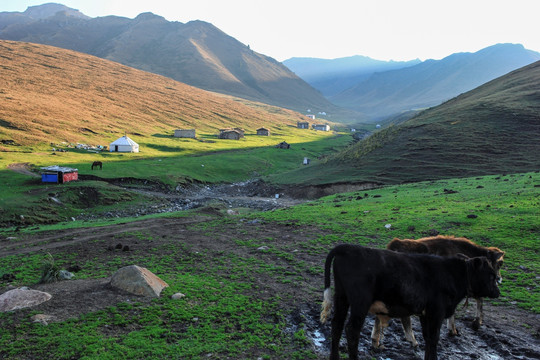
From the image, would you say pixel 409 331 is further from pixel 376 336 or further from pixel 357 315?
pixel 357 315

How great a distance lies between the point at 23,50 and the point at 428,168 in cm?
21763

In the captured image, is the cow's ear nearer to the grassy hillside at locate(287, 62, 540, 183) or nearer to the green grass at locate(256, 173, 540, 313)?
the green grass at locate(256, 173, 540, 313)

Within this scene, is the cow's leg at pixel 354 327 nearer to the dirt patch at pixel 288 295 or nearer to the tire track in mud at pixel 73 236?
the dirt patch at pixel 288 295

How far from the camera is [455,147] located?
63.7m

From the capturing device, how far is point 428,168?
2277 inches

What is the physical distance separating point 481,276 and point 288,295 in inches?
271

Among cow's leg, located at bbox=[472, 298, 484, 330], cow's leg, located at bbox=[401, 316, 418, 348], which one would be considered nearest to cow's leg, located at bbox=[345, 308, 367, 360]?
cow's leg, located at bbox=[401, 316, 418, 348]

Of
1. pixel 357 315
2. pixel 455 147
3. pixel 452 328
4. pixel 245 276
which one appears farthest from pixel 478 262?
pixel 455 147

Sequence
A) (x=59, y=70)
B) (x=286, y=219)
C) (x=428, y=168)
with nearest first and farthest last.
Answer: (x=286, y=219), (x=428, y=168), (x=59, y=70)

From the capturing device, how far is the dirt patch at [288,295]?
11.2 meters

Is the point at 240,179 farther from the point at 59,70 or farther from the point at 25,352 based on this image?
the point at 59,70

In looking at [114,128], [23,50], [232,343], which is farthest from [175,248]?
[23,50]

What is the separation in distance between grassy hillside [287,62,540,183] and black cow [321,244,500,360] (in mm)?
46259

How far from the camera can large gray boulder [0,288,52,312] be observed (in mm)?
12648
